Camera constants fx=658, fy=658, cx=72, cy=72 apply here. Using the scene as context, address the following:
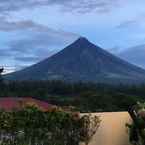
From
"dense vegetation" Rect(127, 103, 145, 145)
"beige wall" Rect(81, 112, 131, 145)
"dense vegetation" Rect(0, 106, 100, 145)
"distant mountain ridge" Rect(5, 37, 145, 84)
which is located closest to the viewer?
"dense vegetation" Rect(0, 106, 100, 145)

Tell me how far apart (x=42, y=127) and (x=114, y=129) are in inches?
102

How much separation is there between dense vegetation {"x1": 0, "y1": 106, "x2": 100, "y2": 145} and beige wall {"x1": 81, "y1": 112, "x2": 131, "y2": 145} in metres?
0.88

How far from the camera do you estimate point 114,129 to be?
18.2 metres

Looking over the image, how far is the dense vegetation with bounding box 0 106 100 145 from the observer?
53.0 feet

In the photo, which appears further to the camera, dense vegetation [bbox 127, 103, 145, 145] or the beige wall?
the beige wall

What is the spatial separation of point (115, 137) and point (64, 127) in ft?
6.64

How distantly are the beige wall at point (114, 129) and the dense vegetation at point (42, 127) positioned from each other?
88cm

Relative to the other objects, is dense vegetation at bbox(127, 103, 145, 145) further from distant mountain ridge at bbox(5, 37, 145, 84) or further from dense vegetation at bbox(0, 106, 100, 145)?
distant mountain ridge at bbox(5, 37, 145, 84)

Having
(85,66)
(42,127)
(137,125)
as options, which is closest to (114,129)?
(137,125)

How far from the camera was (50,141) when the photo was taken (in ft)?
54.3

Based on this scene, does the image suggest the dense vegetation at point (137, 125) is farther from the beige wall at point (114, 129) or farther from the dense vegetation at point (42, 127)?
the dense vegetation at point (42, 127)

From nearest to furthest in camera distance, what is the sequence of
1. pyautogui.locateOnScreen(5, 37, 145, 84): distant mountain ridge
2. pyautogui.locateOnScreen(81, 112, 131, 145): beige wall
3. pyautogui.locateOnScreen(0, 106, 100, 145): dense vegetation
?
pyautogui.locateOnScreen(0, 106, 100, 145): dense vegetation < pyautogui.locateOnScreen(81, 112, 131, 145): beige wall < pyautogui.locateOnScreen(5, 37, 145, 84): distant mountain ridge

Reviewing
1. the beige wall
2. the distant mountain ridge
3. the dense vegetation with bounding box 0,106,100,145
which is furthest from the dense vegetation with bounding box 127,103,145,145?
the distant mountain ridge

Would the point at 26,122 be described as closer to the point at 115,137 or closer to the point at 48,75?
the point at 115,137
